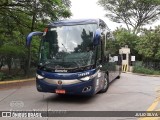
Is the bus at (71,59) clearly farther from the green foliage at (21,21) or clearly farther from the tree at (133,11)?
the tree at (133,11)

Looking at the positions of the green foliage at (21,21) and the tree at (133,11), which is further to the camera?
the tree at (133,11)

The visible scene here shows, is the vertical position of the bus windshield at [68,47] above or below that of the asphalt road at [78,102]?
above

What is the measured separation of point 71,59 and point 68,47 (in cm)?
57

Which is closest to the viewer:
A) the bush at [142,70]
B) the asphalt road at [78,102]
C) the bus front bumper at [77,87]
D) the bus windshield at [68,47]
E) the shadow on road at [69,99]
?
the asphalt road at [78,102]

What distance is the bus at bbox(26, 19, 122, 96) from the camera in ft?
32.8

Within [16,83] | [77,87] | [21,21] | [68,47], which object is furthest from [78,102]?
[21,21]

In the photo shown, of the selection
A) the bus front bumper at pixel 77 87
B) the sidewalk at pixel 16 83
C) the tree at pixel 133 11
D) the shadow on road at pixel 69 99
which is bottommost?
the shadow on road at pixel 69 99

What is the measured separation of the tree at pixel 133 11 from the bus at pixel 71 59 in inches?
1349

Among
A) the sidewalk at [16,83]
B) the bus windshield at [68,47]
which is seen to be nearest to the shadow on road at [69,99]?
the bus windshield at [68,47]

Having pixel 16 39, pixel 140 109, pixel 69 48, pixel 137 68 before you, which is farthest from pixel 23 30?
pixel 137 68

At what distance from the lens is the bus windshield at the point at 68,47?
1025 cm

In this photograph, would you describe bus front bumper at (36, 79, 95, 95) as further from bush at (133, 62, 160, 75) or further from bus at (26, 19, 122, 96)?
bush at (133, 62, 160, 75)

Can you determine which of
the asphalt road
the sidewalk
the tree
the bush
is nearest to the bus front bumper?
the asphalt road

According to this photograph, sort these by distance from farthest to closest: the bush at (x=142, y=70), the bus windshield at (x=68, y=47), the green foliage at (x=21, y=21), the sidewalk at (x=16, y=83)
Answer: the bush at (x=142, y=70), the green foliage at (x=21, y=21), the sidewalk at (x=16, y=83), the bus windshield at (x=68, y=47)
